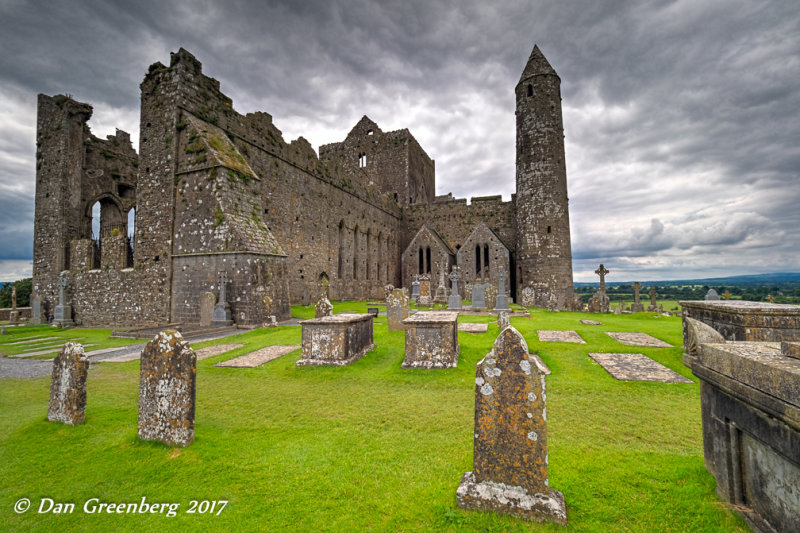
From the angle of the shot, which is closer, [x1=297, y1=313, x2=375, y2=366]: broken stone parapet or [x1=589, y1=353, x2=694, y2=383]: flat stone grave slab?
[x1=589, y1=353, x2=694, y2=383]: flat stone grave slab

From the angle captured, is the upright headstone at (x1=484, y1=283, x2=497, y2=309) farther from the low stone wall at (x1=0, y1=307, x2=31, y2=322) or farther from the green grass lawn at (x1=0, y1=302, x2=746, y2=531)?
the low stone wall at (x1=0, y1=307, x2=31, y2=322)

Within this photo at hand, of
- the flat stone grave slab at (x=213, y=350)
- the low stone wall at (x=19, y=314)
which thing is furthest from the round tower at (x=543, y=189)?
the low stone wall at (x=19, y=314)

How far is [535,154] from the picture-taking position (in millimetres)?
21156

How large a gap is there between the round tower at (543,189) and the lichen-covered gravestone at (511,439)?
783 inches

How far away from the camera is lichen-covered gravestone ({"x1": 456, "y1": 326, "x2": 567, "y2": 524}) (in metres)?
2.34

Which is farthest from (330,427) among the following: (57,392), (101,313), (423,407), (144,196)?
(101,313)

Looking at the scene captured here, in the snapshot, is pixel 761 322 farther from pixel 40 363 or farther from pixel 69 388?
pixel 40 363

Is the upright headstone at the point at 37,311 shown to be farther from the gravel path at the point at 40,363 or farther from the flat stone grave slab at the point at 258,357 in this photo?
the flat stone grave slab at the point at 258,357

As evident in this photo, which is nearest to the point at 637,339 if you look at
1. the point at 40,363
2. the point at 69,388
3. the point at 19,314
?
the point at 69,388

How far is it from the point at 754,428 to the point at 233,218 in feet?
43.9

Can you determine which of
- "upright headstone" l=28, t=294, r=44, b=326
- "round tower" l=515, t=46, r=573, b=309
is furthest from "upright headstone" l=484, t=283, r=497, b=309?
"upright headstone" l=28, t=294, r=44, b=326

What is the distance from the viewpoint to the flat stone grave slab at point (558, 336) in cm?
832

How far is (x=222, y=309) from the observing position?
37.9ft

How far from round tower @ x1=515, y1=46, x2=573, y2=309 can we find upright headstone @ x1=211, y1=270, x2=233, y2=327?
16.6m
